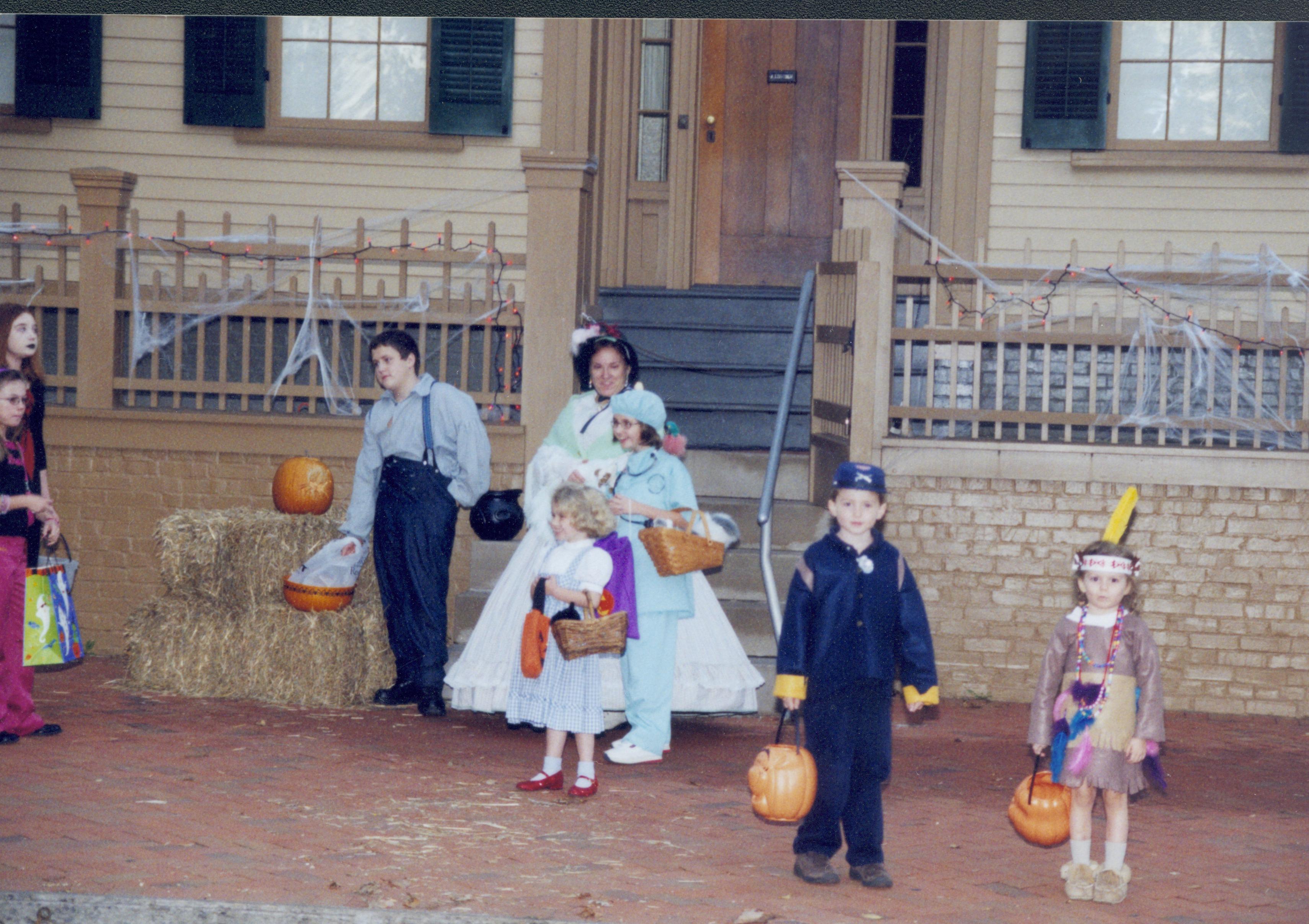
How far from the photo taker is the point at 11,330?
662cm

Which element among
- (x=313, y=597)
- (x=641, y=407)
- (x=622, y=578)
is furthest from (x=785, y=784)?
(x=313, y=597)

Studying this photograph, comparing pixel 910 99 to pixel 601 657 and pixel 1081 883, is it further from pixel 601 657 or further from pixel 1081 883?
pixel 1081 883

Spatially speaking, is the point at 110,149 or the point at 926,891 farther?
the point at 110,149

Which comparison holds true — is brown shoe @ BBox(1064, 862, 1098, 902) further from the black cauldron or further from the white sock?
the black cauldron

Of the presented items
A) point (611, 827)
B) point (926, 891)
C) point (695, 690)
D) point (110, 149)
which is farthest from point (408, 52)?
point (926, 891)

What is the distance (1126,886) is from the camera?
4770mm

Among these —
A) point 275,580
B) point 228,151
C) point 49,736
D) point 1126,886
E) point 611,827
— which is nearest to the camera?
point 1126,886

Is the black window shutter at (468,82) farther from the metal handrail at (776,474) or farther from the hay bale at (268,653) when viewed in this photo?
the hay bale at (268,653)

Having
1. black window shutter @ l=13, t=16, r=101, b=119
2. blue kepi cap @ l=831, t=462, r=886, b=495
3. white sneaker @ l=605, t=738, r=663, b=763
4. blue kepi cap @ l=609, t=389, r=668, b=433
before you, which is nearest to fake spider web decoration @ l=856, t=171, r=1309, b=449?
blue kepi cap @ l=609, t=389, r=668, b=433

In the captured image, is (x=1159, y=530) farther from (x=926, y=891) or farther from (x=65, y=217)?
(x=65, y=217)

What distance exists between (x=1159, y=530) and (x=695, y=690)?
2911mm

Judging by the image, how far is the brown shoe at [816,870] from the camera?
484 centimetres

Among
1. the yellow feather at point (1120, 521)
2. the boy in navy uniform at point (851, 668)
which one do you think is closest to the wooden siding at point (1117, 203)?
the yellow feather at point (1120, 521)

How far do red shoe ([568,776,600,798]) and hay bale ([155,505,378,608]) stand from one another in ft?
7.46
